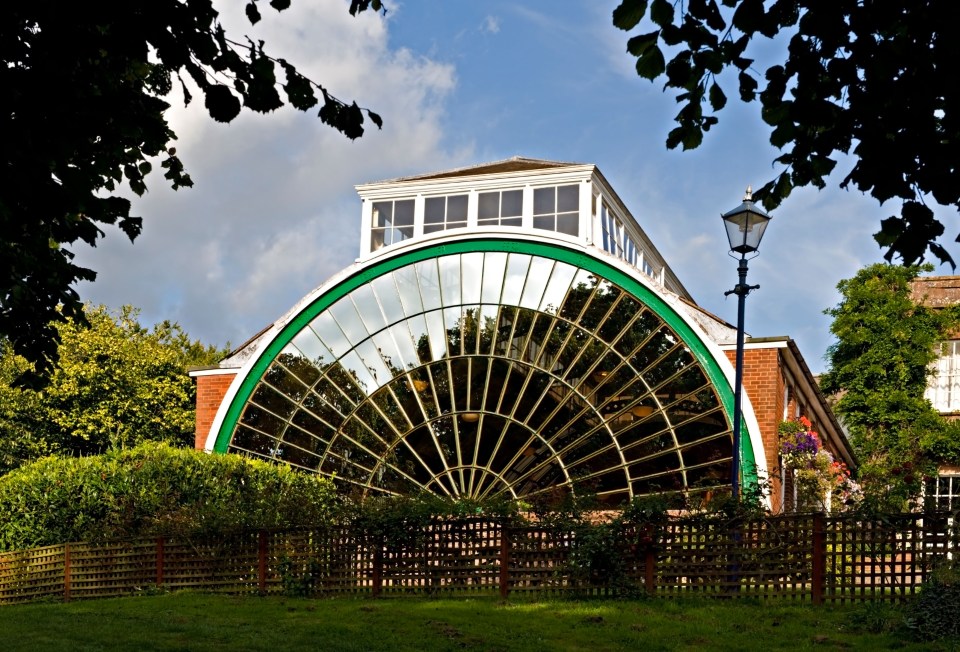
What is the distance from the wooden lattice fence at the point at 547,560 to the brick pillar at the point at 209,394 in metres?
7.59

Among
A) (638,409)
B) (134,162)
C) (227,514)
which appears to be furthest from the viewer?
(638,409)

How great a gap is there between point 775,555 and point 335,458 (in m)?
13.5

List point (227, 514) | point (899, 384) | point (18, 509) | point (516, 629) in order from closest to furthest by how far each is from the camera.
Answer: point (516, 629) < point (227, 514) < point (18, 509) < point (899, 384)

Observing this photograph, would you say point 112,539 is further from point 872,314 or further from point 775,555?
point 872,314

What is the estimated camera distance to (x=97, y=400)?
43.3m

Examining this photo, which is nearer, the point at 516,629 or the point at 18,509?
the point at 516,629

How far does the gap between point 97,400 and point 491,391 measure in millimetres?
23258

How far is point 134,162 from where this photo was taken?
1168 cm

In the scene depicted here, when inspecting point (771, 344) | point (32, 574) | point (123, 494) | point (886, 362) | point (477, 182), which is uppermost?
point (477, 182)

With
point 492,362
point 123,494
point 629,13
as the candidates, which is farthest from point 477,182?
point 629,13

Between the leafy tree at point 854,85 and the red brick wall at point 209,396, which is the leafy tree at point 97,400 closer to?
the red brick wall at point 209,396

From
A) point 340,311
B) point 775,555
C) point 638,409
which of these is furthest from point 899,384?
point 775,555

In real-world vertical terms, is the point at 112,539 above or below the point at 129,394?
below

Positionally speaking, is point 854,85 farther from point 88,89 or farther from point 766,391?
point 766,391
